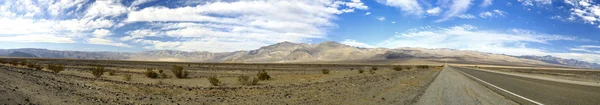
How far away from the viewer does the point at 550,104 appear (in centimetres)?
1074

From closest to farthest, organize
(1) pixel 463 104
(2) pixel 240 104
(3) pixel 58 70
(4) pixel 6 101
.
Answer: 1. (4) pixel 6 101
2. (1) pixel 463 104
3. (2) pixel 240 104
4. (3) pixel 58 70

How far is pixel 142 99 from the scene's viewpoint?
39.8 feet

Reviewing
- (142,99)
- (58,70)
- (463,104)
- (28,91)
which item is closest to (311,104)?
(463,104)

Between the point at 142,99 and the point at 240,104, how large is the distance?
3.05 metres

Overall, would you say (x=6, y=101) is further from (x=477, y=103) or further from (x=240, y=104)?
(x=477, y=103)

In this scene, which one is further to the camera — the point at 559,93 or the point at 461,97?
the point at 559,93

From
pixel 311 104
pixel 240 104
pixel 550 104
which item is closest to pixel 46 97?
pixel 240 104

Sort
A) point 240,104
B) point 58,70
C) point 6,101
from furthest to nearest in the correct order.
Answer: point 58,70 → point 240,104 → point 6,101

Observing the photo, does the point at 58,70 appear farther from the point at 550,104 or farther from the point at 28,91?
the point at 550,104

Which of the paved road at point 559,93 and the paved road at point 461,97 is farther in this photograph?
the paved road at point 559,93

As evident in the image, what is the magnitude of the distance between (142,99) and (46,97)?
243cm

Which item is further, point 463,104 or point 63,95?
point 63,95

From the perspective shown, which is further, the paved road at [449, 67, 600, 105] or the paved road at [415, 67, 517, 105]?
the paved road at [449, 67, 600, 105]

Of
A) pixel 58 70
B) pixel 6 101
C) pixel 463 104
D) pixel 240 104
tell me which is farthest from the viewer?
pixel 58 70
